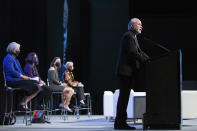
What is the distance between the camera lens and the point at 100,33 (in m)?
11.5

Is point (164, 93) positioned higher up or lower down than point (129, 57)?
lower down

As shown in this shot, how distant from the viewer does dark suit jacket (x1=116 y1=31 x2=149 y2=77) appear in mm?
5570

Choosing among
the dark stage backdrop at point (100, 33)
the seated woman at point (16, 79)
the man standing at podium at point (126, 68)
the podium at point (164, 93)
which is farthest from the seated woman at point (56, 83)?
the podium at point (164, 93)

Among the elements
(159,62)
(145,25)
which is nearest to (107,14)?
(145,25)

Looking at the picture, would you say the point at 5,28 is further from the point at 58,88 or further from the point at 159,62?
the point at 159,62

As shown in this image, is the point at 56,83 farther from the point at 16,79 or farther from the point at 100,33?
the point at 100,33

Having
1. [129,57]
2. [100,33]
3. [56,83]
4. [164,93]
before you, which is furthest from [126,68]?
[100,33]

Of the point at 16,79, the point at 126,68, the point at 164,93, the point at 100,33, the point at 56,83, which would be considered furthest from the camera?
the point at 100,33

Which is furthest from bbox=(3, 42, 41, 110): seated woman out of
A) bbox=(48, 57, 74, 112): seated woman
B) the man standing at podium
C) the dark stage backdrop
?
the dark stage backdrop

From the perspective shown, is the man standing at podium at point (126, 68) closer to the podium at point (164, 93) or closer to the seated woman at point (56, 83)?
the podium at point (164, 93)

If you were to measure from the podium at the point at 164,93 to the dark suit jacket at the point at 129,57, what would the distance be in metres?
0.19

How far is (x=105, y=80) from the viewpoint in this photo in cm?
1144

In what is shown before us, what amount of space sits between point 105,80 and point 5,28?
288cm

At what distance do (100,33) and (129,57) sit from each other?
5908mm
